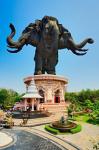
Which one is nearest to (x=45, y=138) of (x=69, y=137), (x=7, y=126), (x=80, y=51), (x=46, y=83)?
(x=69, y=137)

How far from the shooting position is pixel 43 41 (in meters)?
49.3

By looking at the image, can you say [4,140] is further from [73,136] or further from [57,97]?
[57,97]

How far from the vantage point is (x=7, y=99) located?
234 ft

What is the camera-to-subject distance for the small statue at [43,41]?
49.0m

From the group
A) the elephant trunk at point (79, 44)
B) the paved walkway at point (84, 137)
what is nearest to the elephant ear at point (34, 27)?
the elephant trunk at point (79, 44)

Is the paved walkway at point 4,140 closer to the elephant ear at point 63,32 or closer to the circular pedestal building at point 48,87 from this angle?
the circular pedestal building at point 48,87

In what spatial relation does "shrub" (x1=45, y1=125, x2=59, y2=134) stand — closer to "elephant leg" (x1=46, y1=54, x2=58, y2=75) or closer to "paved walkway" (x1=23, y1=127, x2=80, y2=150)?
"paved walkway" (x1=23, y1=127, x2=80, y2=150)

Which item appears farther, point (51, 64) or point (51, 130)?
point (51, 64)

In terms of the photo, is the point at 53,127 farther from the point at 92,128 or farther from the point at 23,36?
the point at 23,36

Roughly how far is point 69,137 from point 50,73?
26.3 meters

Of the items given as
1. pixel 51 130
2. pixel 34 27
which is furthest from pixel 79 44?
pixel 51 130

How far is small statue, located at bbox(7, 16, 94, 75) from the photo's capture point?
49031 mm

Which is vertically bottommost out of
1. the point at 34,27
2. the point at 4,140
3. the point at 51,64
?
the point at 4,140

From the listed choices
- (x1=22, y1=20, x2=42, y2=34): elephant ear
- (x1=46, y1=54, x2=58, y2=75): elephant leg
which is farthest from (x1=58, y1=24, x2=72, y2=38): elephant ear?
(x1=46, y1=54, x2=58, y2=75): elephant leg
